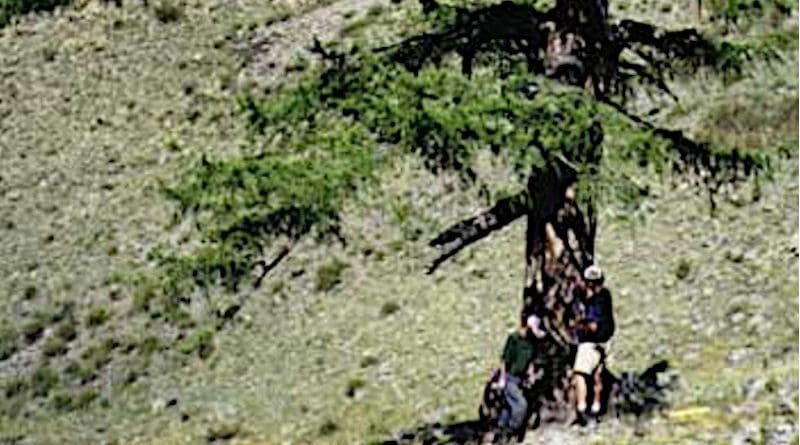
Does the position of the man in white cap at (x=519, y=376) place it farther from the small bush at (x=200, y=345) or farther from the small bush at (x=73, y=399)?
the small bush at (x=73, y=399)

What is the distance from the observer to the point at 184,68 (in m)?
44.8

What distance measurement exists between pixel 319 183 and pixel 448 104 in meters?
1.54

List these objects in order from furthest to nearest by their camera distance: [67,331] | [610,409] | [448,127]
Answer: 1. [67,331]
2. [610,409]
3. [448,127]

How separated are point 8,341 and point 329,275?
656 centimetres

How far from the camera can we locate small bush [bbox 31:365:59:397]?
Result: 33156mm

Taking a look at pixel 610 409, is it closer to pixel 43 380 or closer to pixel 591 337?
pixel 591 337

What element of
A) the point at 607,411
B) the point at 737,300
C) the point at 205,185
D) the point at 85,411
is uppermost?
the point at 205,185

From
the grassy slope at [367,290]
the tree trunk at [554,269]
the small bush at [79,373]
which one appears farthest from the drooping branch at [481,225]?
the small bush at [79,373]

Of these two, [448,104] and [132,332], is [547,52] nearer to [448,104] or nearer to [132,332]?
[448,104]

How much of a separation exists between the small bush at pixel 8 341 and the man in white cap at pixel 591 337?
1840cm

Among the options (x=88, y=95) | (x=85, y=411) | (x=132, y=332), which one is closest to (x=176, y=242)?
(x=132, y=332)

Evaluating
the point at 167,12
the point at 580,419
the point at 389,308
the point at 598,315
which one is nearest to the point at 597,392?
the point at 580,419

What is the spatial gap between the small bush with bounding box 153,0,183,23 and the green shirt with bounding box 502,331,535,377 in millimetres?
29042

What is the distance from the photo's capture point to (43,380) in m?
33.5
